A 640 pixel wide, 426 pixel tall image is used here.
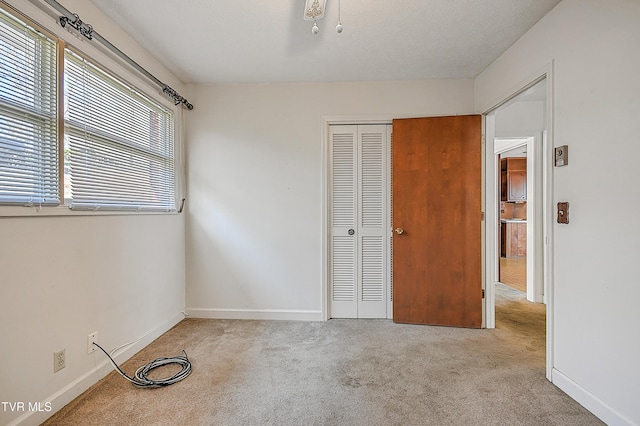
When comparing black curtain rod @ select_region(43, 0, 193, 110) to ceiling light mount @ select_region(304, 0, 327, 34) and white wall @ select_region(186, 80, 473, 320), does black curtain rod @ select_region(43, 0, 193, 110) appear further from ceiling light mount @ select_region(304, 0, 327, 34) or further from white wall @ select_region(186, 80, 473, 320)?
ceiling light mount @ select_region(304, 0, 327, 34)

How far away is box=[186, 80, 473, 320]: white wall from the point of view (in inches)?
115

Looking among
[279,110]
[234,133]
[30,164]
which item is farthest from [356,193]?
[30,164]

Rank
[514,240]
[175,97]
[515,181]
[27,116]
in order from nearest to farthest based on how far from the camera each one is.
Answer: [27,116], [175,97], [514,240], [515,181]

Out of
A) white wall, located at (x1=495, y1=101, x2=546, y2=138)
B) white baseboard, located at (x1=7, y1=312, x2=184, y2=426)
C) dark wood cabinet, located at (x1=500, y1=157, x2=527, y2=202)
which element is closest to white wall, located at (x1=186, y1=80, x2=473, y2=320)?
white baseboard, located at (x1=7, y1=312, x2=184, y2=426)

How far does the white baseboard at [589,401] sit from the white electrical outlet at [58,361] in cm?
308

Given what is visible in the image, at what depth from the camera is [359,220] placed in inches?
116

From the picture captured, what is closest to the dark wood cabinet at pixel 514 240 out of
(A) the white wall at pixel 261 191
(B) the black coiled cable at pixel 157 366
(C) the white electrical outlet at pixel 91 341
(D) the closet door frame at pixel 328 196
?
(D) the closet door frame at pixel 328 196

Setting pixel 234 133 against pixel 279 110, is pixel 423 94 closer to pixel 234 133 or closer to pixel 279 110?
pixel 279 110

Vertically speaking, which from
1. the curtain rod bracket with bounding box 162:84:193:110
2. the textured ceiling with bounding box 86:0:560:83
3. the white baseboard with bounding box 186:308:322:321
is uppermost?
the textured ceiling with bounding box 86:0:560:83

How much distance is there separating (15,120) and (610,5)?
3.18 metres

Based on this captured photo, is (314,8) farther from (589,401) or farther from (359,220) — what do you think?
(589,401)

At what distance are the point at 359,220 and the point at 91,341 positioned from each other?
2.37m

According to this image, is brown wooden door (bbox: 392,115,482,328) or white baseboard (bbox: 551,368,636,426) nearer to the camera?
white baseboard (bbox: 551,368,636,426)

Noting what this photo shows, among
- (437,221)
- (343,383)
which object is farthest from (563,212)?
(343,383)
